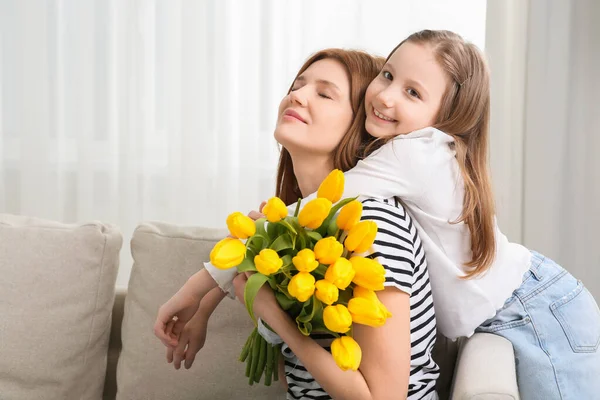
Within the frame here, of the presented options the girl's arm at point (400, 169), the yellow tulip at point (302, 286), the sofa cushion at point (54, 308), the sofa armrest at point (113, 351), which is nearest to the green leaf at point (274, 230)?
the yellow tulip at point (302, 286)

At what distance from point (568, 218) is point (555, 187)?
13 centimetres

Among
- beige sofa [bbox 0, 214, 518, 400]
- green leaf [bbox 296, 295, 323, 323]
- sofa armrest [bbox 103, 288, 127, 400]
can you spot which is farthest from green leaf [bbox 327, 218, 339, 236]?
sofa armrest [bbox 103, 288, 127, 400]

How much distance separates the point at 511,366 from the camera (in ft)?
4.69

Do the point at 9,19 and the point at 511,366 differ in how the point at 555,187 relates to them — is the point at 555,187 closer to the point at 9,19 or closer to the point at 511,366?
the point at 511,366

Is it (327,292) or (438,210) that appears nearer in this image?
(327,292)

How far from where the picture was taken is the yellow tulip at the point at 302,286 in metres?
1.13

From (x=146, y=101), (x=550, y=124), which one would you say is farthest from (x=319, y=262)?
(x=146, y=101)

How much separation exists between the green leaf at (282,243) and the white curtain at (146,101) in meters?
2.03

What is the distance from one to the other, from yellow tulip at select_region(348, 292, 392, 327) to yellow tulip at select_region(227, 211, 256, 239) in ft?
0.63

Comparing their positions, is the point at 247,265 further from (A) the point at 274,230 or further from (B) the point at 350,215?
(B) the point at 350,215

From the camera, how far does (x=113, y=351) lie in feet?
7.20

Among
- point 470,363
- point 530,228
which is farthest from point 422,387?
point 530,228

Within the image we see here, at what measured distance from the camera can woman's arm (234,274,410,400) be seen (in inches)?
49.8

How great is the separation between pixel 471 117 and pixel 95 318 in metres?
1.13
